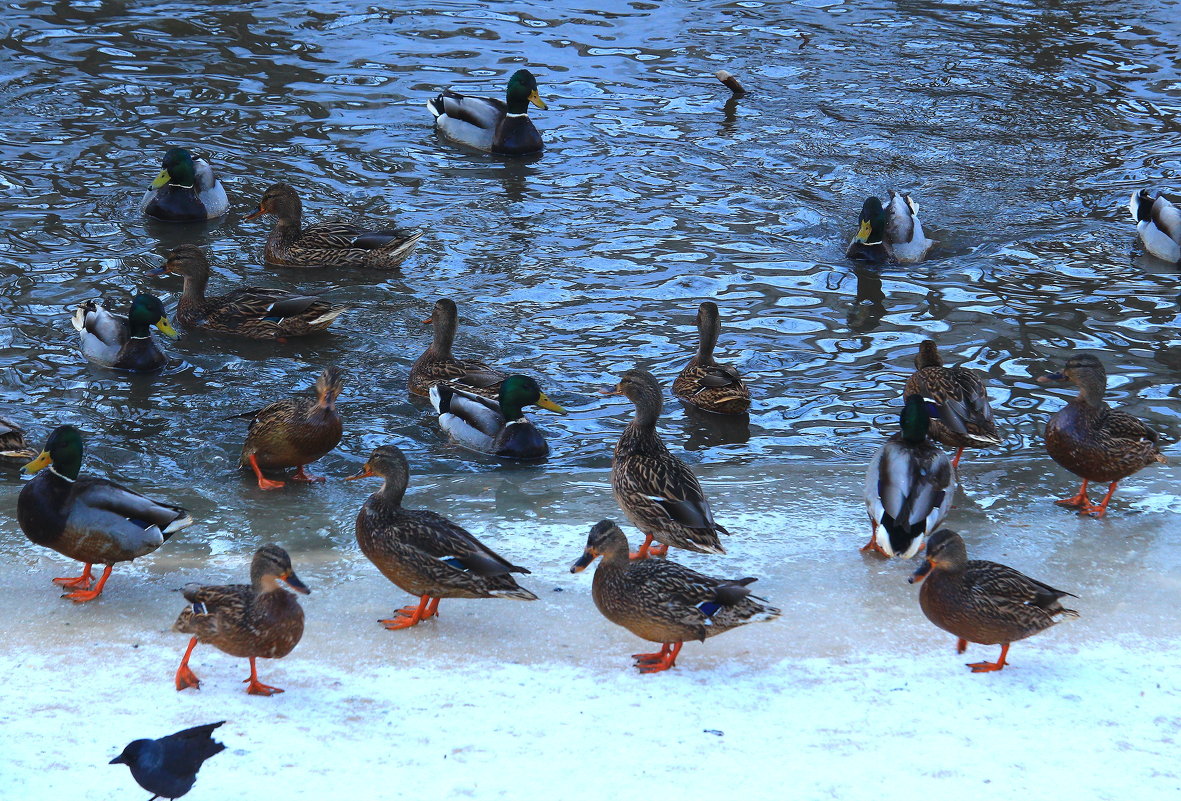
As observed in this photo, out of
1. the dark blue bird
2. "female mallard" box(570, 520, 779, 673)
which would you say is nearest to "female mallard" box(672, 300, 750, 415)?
"female mallard" box(570, 520, 779, 673)

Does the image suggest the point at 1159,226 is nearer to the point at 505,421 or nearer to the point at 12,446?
the point at 505,421

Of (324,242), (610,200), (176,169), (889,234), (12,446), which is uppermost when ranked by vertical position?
(176,169)

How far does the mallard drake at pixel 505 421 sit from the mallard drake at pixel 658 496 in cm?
112

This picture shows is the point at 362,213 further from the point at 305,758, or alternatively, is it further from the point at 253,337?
the point at 305,758

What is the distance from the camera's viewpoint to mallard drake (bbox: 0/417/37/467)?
7.46m

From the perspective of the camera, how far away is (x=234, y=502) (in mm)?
7270

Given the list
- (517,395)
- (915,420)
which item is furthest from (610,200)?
(915,420)

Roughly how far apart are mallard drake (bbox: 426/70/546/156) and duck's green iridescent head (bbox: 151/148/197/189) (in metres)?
3.22

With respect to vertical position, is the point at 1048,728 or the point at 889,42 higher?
the point at 889,42

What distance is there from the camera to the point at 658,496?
6418 mm

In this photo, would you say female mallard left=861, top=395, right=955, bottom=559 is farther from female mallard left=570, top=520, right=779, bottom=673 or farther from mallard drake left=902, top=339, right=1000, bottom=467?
female mallard left=570, top=520, right=779, bottom=673

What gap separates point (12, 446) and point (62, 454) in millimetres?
1643

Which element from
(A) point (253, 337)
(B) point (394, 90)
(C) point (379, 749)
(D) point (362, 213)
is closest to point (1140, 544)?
(C) point (379, 749)

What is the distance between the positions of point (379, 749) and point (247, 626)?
2.28 feet
